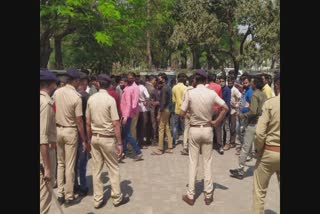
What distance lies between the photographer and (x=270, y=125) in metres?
4.51

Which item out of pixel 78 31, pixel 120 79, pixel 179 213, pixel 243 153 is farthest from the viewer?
pixel 78 31

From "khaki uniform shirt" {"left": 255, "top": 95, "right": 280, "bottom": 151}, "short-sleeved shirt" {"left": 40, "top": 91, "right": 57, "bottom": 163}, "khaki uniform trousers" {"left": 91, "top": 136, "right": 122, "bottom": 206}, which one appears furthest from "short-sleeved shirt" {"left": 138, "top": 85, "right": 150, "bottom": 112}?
"khaki uniform shirt" {"left": 255, "top": 95, "right": 280, "bottom": 151}

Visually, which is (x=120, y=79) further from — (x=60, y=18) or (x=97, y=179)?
(x=60, y=18)

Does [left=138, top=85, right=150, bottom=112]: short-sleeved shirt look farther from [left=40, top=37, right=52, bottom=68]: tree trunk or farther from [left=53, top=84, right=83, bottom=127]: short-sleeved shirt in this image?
[left=40, top=37, right=52, bottom=68]: tree trunk

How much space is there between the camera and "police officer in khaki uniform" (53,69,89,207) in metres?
5.90

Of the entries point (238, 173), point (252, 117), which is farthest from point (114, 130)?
point (238, 173)

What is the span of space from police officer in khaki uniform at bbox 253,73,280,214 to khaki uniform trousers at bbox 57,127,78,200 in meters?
3.01

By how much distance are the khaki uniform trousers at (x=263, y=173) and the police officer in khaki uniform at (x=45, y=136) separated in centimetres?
267

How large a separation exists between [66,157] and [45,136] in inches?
73.1

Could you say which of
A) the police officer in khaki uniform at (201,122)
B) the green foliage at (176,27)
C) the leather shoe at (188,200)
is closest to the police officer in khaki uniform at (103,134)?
the leather shoe at (188,200)
